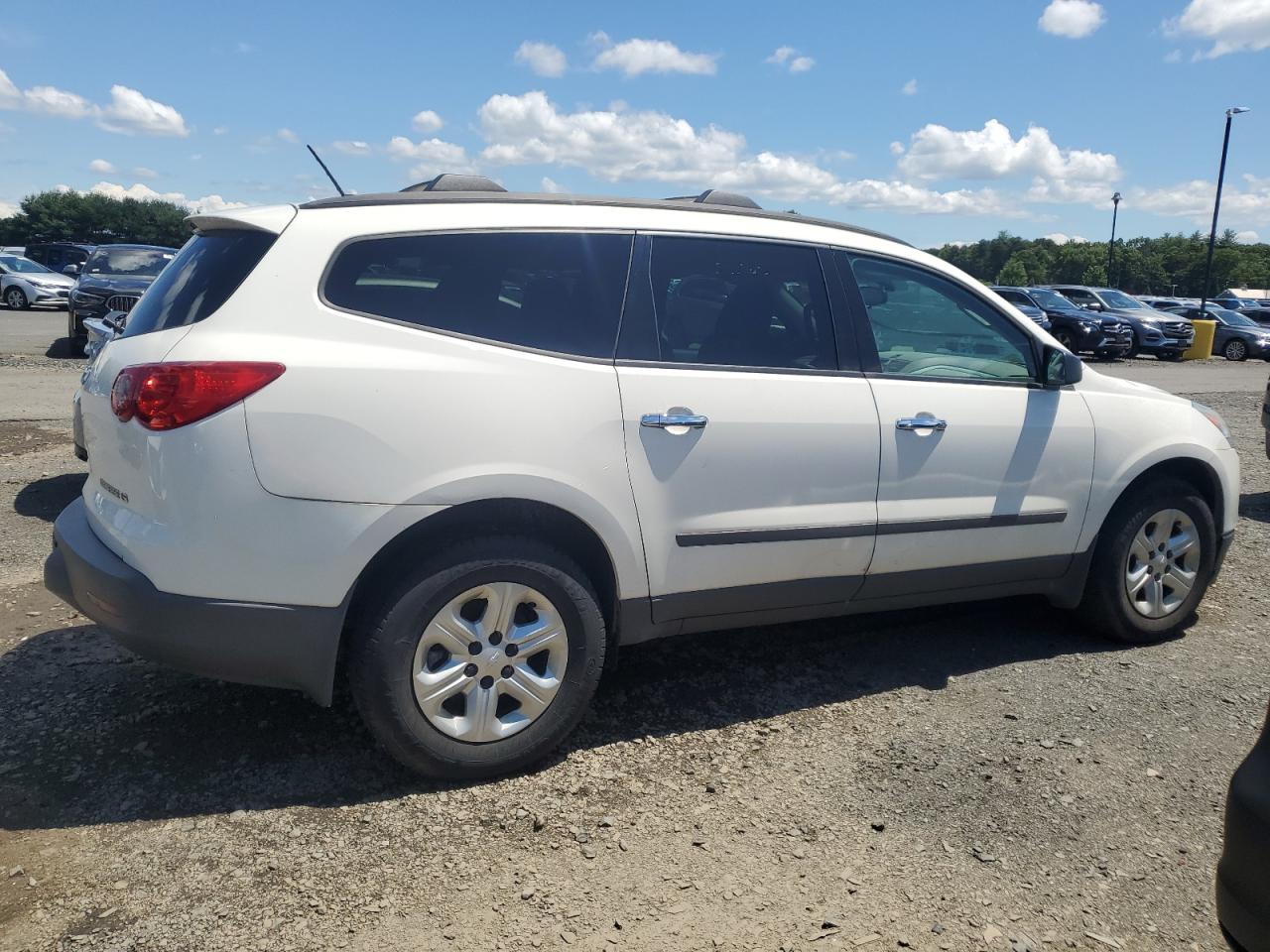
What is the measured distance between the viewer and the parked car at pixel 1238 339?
27.1 metres

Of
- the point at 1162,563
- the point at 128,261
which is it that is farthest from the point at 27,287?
the point at 1162,563

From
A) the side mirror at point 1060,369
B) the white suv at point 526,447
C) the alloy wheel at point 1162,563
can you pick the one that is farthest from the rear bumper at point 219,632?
the alloy wheel at point 1162,563

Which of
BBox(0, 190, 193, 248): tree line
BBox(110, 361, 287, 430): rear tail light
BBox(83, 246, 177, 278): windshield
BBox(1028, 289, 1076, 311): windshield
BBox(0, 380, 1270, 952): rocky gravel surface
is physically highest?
BBox(0, 190, 193, 248): tree line

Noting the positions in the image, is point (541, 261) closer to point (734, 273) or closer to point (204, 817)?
point (734, 273)

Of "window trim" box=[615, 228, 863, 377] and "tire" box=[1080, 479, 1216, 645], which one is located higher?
"window trim" box=[615, 228, 863, 377]

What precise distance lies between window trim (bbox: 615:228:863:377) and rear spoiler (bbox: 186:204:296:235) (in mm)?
1136

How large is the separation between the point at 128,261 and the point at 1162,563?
14928 mm

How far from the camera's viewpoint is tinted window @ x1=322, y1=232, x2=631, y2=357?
3.15 meters

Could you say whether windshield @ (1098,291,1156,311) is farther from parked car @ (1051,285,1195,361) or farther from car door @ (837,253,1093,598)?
car door @ (837,253,1093,598)

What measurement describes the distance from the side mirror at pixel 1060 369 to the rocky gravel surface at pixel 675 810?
1238 millimetres

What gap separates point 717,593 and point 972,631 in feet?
6.00

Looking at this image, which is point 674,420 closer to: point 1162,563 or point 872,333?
point 872,333

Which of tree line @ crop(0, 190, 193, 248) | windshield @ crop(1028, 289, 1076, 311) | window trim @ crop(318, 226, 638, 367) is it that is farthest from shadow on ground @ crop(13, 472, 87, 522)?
tree line @ crop(0, 190, 193, 248)

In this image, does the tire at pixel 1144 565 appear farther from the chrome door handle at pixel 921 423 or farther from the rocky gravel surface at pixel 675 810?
the chrome door handle at pixel 921 423
